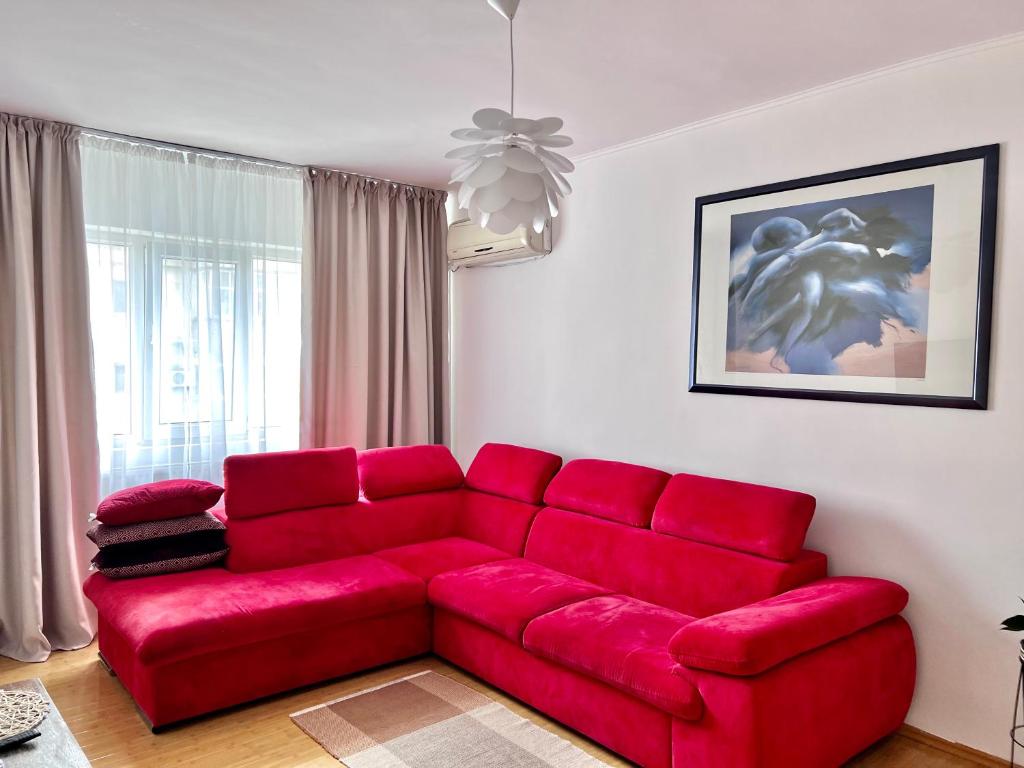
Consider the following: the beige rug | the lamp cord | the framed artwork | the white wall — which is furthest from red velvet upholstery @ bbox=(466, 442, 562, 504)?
the lamp cord

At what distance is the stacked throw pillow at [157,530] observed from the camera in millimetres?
3258

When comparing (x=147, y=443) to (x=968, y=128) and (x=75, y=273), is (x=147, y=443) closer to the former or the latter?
(x=75, y=273)

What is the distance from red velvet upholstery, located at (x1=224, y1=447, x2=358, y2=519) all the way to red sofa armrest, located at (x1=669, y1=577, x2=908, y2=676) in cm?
211

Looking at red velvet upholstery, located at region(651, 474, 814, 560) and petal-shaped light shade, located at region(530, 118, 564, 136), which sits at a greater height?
petal-shaped light shade, located at region(530, 118, 564, 136)

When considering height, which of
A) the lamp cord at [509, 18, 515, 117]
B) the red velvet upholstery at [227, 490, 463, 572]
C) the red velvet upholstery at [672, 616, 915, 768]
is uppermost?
the lamp cord at [509, 18, 515, 117]

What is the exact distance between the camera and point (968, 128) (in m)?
2.69

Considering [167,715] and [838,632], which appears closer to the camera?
[838,632]

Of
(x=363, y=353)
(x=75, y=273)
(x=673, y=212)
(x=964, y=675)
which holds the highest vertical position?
(x=673, y=212)

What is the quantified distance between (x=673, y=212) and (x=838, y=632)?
210 cm

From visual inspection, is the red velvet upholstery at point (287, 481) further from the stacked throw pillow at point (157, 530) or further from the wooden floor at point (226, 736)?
the wooden floor at point (226, 736)

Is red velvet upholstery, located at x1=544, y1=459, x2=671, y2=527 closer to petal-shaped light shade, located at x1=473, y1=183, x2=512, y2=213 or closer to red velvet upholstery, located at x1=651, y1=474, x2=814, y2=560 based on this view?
red velvet upholstery, located at x1=651, y1=474, x2=814, y2=560

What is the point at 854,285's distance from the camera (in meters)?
2.97

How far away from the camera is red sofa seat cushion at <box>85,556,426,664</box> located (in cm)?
282

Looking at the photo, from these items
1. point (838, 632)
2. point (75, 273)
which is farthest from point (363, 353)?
point (838, 632)
